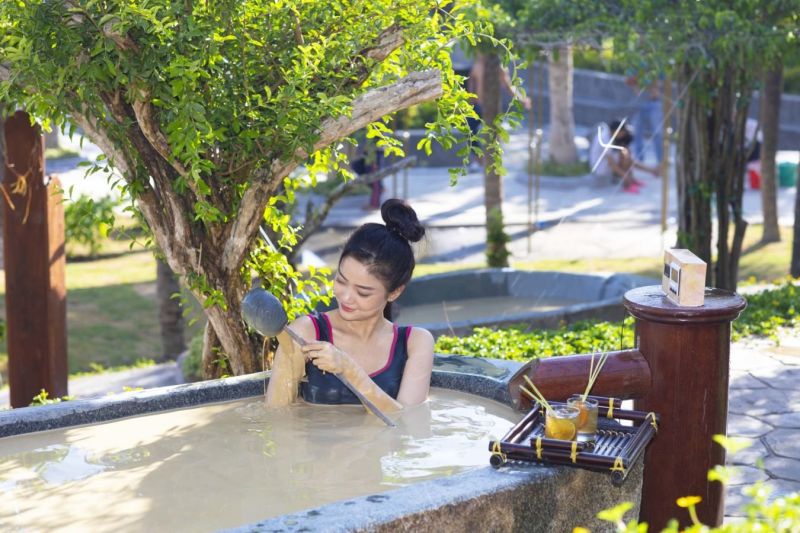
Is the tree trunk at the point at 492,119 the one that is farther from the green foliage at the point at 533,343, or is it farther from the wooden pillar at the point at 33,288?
the wooden pillar at the point at 33,288

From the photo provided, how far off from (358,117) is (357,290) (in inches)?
33.9

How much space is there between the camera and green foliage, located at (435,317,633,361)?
21.9ft

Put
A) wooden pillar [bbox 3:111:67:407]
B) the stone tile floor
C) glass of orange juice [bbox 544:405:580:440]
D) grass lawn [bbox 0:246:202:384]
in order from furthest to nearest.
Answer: grass lawn [bbox 0:246:202:384] → wooden pillar [bbox 3:111:67:407] → the stone tile floor → glass of orange juice [bbox 544:405:580:440]

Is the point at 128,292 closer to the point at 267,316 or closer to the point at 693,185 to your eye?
the point at 693,185

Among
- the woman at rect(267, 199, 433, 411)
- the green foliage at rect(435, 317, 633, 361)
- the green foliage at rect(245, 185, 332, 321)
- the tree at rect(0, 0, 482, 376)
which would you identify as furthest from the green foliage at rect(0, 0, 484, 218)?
the green foliage at rect(435, 317, 633, 361)

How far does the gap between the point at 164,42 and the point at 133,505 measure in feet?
6.00

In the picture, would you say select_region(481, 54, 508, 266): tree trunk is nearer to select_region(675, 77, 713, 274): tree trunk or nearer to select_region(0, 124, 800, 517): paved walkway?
select_region(0, 124, 800, 517): paved walkway

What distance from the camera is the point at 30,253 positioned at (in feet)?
22.6

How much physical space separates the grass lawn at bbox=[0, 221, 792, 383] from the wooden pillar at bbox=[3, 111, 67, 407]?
9.17ft

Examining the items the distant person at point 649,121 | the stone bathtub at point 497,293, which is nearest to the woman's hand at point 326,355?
the stone bathtub at point 497,293

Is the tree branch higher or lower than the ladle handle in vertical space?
higher

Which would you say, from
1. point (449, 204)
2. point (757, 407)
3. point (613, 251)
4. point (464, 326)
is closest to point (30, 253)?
point (464, 326)

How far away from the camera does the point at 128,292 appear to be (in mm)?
12406

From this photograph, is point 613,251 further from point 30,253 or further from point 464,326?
point 30,253
